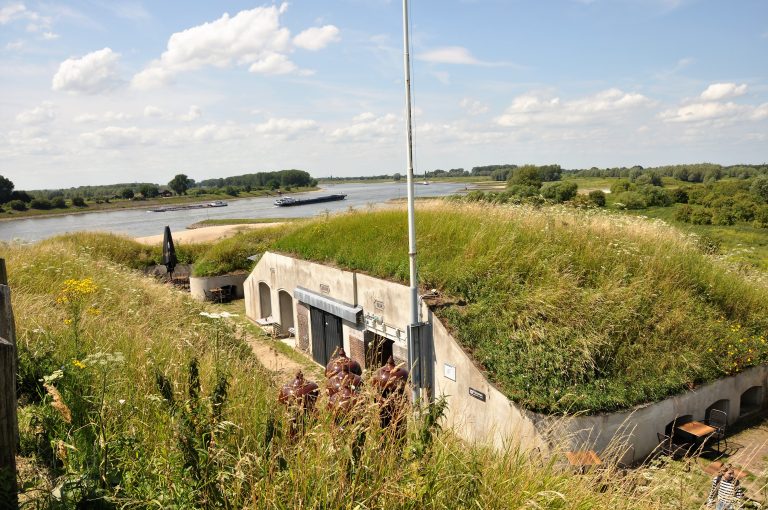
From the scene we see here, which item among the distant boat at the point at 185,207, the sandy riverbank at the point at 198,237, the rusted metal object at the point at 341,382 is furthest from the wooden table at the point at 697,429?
the distant boat at the point at 185,207

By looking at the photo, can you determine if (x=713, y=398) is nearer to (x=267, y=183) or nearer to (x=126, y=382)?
(x=126, y=382)

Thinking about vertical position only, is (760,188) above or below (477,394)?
above

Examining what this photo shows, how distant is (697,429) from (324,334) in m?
10.1

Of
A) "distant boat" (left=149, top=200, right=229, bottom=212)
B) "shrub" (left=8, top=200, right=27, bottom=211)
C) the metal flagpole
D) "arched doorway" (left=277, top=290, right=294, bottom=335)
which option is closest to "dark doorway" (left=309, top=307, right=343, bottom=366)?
"arched doorway" (left=277, top=290, right=294, bottom=335)

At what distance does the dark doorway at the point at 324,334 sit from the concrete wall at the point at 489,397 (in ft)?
1.46

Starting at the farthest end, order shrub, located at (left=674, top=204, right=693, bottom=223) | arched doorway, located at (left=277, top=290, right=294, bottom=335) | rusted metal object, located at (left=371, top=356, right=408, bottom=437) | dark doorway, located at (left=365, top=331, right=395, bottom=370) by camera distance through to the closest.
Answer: shrub, located at (left=674, top=204, right=693, bottom=223)
arched doorway, located at (left=277, top=290, right=294, bottom=335)
dark doorway, located at (left=365, top=331, right=395, bottom=370)
rusted metal object, located at (left=371, top=356, right=408, bottom=437)

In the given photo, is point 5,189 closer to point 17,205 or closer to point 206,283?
point 17,205

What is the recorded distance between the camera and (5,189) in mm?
88625

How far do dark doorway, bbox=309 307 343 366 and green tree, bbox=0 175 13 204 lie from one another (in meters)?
98.6

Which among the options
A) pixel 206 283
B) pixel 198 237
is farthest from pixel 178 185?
pixel 206 283

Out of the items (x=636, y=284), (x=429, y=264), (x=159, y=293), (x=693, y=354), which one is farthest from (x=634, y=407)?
(x=159, y=293)

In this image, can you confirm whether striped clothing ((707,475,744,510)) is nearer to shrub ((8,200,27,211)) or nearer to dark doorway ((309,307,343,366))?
dark doorway ((309,307,343,366))

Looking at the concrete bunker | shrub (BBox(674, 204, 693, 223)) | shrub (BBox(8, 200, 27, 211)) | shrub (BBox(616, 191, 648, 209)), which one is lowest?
the concrete bunker

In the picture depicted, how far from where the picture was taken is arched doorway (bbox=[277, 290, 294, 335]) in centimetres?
1878
